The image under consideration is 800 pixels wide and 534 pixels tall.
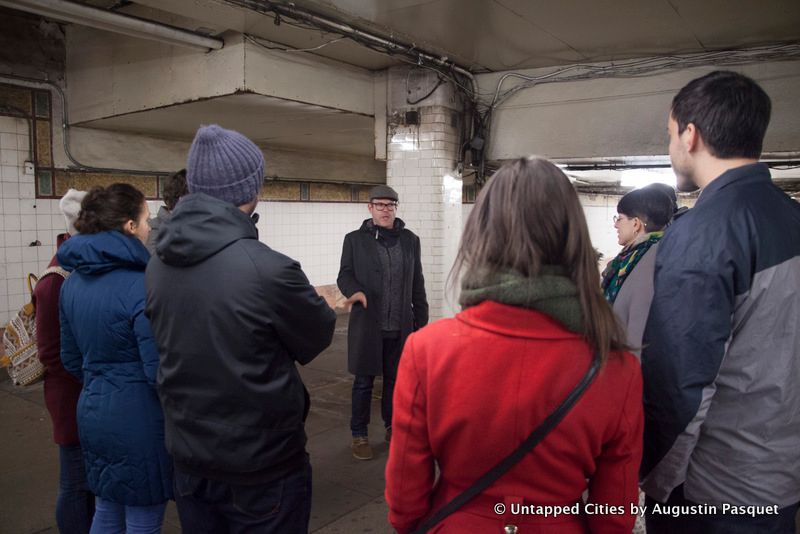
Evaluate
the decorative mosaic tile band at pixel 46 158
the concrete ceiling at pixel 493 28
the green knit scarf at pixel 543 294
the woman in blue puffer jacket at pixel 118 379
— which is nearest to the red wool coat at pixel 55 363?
the woman in blue puffer jacket at pixel 118 379

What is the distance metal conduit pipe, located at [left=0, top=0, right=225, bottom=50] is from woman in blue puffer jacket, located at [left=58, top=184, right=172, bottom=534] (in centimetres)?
254

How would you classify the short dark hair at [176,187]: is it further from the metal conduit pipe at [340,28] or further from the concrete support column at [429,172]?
the concrete support column at [429,172]

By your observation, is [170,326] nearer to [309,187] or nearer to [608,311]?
[608,311]

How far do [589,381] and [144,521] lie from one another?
6.03 feet

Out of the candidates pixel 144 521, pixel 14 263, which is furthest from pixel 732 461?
pixel 14 263

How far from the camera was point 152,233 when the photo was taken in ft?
10.8

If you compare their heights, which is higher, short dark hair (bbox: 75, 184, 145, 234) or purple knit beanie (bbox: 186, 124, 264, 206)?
purple knit beanie (bbox: 186, 124, 264, 206)

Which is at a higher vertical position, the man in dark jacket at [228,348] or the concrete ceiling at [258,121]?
the concrete ceiling at [258,121]

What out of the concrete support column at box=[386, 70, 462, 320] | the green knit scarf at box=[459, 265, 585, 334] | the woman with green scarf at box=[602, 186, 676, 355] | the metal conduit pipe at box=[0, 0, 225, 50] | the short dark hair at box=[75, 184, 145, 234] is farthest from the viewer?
the concrete support column at box=[386, 70, 462, 320]

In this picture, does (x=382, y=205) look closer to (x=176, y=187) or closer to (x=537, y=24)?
(x=176, y=187)

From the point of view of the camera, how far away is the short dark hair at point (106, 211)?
6.96ft

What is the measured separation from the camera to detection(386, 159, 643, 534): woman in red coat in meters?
1.13

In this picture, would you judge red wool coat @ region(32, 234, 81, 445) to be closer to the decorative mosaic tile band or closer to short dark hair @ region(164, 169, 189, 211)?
short dark hair @ region(164, 169, 189, 211)

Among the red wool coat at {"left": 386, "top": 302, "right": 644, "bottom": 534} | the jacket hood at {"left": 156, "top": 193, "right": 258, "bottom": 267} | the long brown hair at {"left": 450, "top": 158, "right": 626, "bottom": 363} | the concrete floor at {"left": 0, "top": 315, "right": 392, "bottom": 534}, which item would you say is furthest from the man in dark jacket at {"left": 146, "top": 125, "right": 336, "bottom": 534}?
the concrete floor at {"left": 0, "top": 315, "right": 392, "bottom": 534}
